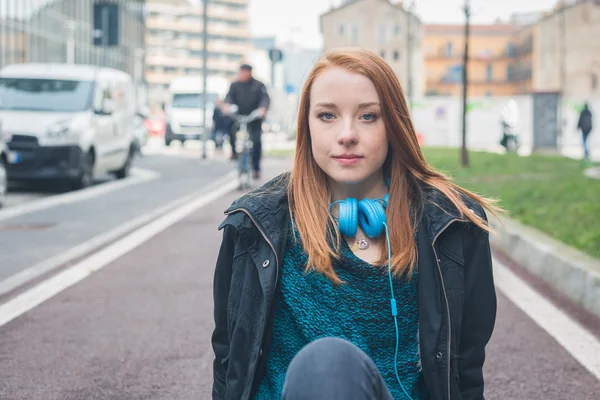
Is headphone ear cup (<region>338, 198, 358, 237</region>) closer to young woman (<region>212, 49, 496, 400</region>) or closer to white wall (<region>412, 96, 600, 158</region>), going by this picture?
young woman (<region>212, 49, 496, 400</region>)

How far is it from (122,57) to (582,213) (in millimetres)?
52215

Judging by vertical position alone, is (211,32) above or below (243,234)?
above

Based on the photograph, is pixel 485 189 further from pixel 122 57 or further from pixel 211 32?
pixel 211 32

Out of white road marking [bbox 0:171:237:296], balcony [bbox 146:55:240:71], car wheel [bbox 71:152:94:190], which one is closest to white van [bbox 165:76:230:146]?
car wheel [bbox 71:152:94:190]

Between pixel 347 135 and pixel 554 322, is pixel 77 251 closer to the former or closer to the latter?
pixel 554 322

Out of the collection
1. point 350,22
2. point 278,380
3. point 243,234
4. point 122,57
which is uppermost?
point 350,22

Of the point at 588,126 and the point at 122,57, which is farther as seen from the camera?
the point at 122,57

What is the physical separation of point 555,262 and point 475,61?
112 metres

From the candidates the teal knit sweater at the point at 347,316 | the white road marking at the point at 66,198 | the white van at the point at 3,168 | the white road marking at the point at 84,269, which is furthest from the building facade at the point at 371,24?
the teal knit sweater at the point at 347,316

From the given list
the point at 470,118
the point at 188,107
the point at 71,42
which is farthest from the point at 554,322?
the point at 470,118

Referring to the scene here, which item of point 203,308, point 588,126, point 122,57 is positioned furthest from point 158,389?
point 122,57

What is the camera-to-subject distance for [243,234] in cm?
236

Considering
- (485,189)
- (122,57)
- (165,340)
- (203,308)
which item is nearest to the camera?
(165,340)

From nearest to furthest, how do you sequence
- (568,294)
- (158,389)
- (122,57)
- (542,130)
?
(158,389), (568,294), (542,130), (122,57)
